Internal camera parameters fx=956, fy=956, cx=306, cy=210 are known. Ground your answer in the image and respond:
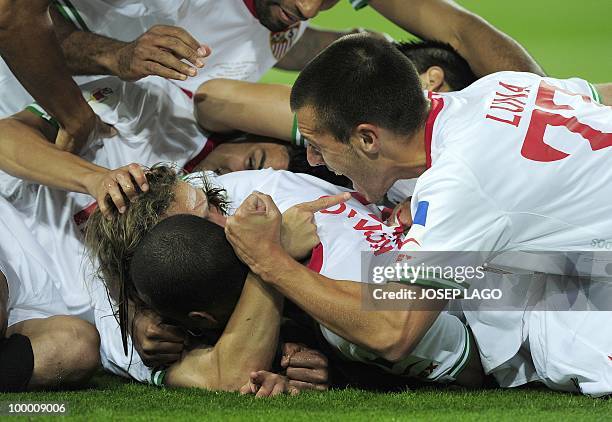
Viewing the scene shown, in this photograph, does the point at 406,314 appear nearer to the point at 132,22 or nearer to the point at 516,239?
the point at 516,239

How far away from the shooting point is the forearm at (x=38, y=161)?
356 centimetres

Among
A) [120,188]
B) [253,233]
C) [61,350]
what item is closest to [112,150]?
[120,188]

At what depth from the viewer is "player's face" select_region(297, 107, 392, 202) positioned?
2982 mm

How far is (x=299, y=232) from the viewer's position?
10.2 feet

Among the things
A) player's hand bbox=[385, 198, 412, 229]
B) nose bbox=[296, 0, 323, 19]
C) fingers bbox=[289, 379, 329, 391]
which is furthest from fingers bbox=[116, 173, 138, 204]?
nose bbox=[296, 0, 323, 19]

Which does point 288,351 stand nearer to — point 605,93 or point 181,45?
point 181,45

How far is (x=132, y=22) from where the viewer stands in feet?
14.5

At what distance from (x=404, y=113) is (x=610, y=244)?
0.73m

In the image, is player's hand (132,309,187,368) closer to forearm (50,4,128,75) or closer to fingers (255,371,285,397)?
fingers (255,371,285,397)

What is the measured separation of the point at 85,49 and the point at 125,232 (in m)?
1.11

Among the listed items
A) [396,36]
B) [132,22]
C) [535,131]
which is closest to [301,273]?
[535,131]

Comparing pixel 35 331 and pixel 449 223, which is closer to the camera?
pixel 449 223

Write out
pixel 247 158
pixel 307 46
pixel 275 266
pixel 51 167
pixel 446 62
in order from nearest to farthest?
pixel 275 266 < pixel 51 167 < pixel 247 158 < pixel 446 62 < pixel 307 46

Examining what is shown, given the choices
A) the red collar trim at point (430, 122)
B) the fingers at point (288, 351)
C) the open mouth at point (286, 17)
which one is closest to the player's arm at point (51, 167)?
the fingers at point (288, 351)
